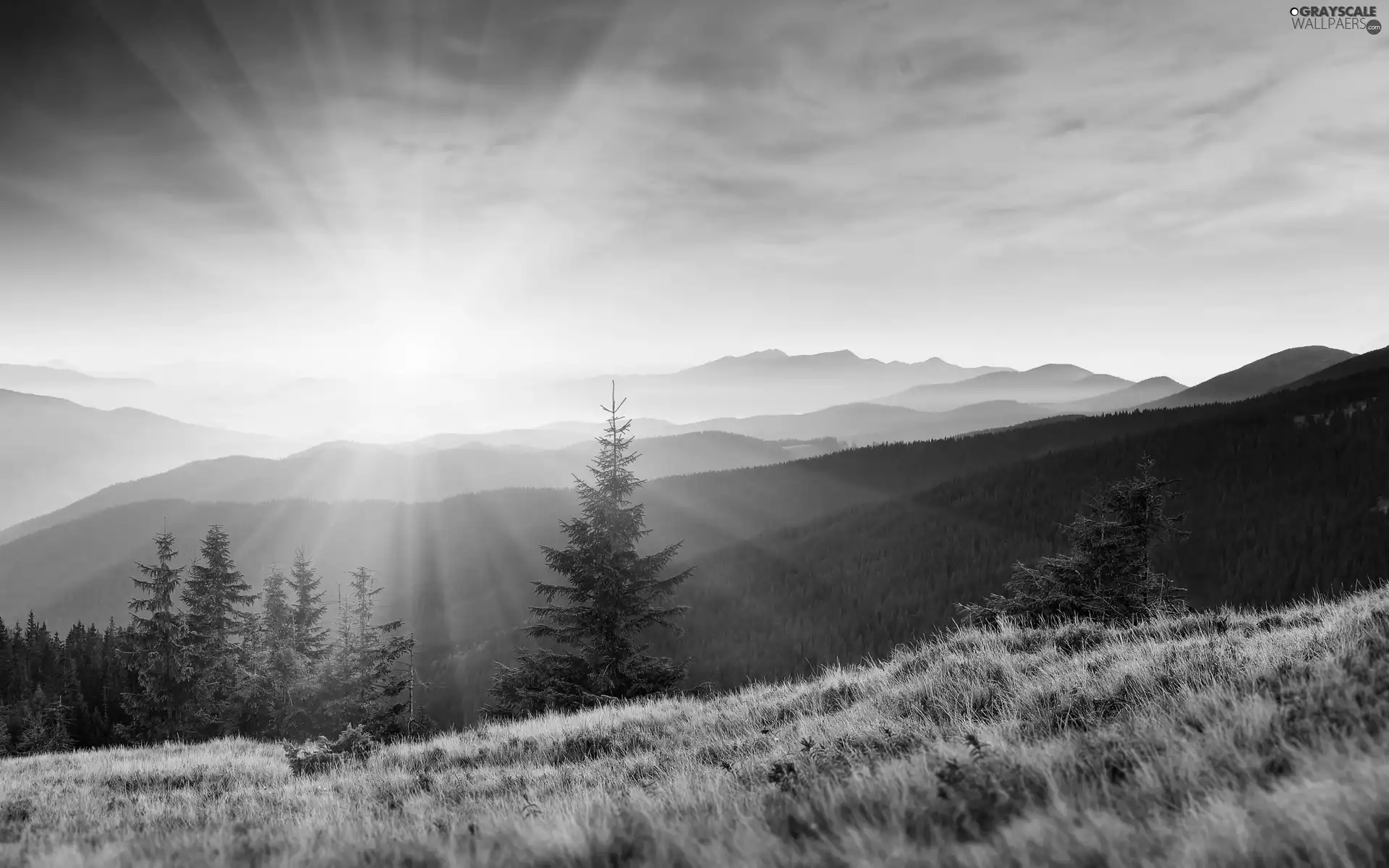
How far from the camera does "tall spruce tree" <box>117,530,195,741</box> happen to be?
38.3 m

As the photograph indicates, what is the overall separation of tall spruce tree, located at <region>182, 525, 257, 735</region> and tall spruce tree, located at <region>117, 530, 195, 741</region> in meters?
0.69

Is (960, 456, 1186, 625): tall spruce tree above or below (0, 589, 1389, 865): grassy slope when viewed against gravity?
below

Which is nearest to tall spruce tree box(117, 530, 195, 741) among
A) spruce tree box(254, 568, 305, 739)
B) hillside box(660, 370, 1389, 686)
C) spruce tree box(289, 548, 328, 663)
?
spruce tree box(254, 568, 305, 739)

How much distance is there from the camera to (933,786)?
2990 millimetres

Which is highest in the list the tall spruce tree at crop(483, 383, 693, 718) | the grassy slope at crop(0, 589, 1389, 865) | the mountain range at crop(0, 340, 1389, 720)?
the grassy slope at crop(0, 589, 1389, 865)

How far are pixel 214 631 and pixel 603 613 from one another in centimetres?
3512

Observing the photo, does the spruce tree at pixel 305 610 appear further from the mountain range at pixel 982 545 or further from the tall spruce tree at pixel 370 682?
the mountain range at pixel 982 545

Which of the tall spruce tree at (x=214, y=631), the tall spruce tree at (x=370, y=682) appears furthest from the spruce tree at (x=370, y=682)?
the tall spruce tree at (x=214, y=631)

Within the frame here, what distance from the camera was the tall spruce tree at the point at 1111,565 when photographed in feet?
59.0

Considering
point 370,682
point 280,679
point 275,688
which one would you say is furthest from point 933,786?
point 275,688

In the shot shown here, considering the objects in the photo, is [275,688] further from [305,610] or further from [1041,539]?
[1041,539]

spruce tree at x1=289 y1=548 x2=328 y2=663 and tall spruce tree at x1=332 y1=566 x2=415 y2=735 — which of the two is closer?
tall spruce tree at x1=332 y1=566 x2=415 y2=735

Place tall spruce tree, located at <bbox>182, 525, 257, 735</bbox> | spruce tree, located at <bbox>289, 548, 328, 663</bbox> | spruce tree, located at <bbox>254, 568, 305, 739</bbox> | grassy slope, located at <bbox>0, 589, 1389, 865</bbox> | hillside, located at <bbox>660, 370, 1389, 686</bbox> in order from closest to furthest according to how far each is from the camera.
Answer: grassy slope, located at <bbox>0, 589, 1389, 865</bbox>
spruce tree, located at <bbox>254, 568, 305, 739</bbox>
tall spruce tree, located at <bbox>182, 525, 257, 735</bbox>
spruce tree, located at <bbox>289, 548, 328, 663</bbox>
hillside, located at <bbox>660, 370, 1389, 686</bbox>

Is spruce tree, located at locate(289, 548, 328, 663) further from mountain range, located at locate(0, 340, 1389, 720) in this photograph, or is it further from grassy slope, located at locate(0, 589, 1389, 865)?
grassy slope, located at locate(0, 589, 1389, 865)
